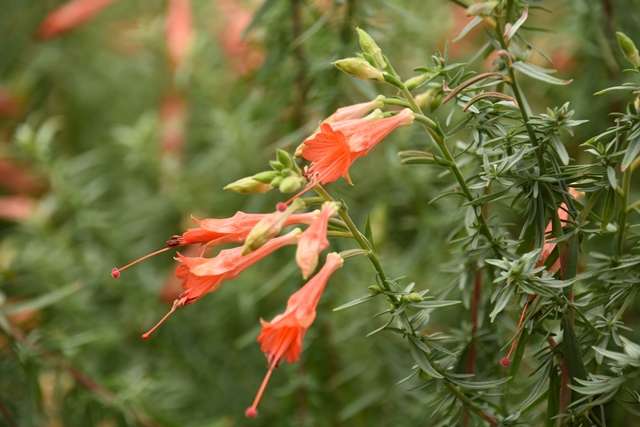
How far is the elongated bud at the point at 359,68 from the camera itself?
1.14 ft

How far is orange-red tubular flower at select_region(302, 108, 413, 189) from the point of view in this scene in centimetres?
34

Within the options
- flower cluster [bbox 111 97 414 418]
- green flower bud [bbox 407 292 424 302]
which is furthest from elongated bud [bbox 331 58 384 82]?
green flower bud [bbox 407 292 424 302]

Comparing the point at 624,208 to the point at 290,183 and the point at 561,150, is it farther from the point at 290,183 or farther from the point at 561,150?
the point at 290,183

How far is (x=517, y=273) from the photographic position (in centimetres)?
33

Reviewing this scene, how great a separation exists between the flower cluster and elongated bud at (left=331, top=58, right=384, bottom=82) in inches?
0.5

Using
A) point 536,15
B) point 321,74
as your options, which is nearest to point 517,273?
point 321,74

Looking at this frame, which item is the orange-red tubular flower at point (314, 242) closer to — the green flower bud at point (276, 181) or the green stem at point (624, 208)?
the green flower bud at point (276, 181)

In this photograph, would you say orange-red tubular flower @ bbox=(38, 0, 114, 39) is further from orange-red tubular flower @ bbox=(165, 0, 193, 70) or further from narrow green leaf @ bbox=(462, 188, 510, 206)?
narrow green leaf @ bbox=(462, 188, 510, 206)

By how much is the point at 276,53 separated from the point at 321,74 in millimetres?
56

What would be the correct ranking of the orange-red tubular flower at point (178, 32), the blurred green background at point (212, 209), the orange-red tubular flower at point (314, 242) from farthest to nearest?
the orange-red tubular flower at point (178, 32) < the blurred green background at point (212, 209) < the orange-red tubular flower at point (314, 242)

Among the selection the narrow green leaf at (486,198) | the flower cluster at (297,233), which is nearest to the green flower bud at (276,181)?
the flower cluster at (297,233)

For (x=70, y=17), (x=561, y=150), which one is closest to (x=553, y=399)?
(x=561, y=150)

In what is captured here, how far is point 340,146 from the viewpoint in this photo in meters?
0.35

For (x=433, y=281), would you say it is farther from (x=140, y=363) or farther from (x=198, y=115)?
(x=198, y=115)
